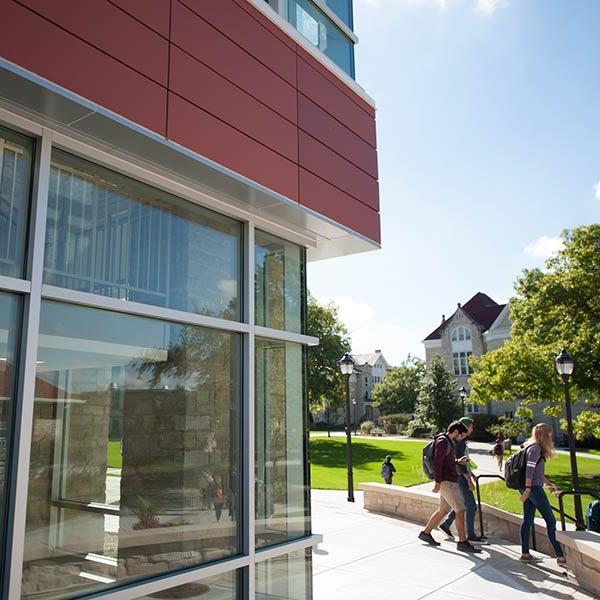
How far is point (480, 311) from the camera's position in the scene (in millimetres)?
58094

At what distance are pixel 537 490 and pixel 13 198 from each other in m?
7.04

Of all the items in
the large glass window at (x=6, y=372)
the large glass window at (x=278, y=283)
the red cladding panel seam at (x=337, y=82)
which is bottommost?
the large glass window at (x=6, y=372)

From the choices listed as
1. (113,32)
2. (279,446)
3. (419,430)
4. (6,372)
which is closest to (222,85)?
(113,32)

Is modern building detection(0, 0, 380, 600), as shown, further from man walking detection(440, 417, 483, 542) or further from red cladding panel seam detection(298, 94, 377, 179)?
man walking detection(440, 417, 483, 542)

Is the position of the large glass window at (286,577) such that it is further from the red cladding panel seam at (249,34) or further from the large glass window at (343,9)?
the large glass window at (343,9)

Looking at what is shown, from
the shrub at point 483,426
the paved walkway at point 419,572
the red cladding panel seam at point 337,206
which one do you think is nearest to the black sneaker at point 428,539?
the paved walkway at point 419,572

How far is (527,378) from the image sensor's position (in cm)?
2155

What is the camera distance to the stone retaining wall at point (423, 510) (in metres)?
8.80

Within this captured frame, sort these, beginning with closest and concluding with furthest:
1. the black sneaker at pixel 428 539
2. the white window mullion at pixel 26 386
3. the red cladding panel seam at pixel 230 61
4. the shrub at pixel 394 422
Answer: the white window mullion at pixel 26 386 → the red cladding panel seam at pixel 230 61 → the black sneaker at pixel 428 539 → the shrub at pixel 394 422

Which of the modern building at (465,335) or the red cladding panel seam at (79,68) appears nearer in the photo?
the red cladding panel seam at (79,68)

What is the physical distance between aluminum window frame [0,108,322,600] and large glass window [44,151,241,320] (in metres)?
0.09

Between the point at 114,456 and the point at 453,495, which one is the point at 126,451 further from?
the point at 453,495

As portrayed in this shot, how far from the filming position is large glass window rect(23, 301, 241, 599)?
11.7ft

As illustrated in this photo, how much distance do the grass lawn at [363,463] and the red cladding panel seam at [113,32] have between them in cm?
1578
